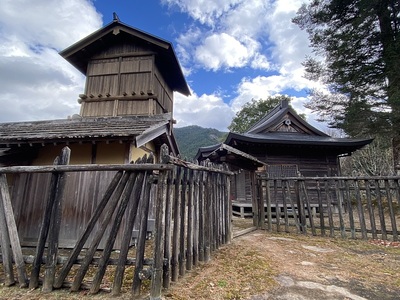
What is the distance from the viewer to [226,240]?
5531mm

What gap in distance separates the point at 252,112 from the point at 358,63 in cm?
1788

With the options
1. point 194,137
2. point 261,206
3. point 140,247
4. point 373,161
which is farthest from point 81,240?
point 194,137

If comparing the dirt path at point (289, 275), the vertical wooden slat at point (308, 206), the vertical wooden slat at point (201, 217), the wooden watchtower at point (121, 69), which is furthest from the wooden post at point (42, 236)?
the vertical wooden slat at point (308, 206)

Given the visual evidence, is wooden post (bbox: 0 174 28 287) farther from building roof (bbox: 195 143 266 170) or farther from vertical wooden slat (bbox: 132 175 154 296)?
building roof (bbox: 195 143 266 170)

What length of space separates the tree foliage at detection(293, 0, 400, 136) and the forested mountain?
93.5ft

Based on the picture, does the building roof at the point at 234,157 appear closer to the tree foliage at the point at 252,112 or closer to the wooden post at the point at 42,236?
the wooden post at the point at 42,236

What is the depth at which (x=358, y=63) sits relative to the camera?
1190 centimetres

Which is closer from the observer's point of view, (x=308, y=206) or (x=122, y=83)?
(x=308, y=206)

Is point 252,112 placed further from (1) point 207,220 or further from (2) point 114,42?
(1) point 207,220

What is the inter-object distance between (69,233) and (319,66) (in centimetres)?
1494

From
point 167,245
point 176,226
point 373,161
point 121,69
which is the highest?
point 121,69

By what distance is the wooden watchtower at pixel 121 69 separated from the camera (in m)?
8.80

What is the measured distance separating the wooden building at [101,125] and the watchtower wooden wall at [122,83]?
1.3 inches

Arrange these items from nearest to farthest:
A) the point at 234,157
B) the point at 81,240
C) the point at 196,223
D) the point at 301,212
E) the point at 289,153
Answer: the point at 81,240, the point at 196,223, the point at 301,212, the point at 234,157, the point at 289,153
